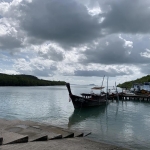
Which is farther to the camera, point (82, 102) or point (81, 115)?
point (82, 102)

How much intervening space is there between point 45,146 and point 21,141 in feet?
3.77

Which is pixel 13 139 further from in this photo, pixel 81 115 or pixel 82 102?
pixel 82 102

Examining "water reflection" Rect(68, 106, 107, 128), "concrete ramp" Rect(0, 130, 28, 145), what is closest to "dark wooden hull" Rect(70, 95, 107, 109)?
"water reflection" Rect(68, 106, 107, 128)

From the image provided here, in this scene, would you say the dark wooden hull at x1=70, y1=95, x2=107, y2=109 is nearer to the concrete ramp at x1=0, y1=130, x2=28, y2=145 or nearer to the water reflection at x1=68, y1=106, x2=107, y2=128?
the water reflection at x1=68, y1=106, x2=107, y2=128

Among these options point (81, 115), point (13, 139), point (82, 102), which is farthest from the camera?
point (82, 102)

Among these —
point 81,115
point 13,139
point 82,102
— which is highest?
point 13,139

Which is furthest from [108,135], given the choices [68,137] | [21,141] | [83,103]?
[83,103]

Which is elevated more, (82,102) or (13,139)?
(13,139)

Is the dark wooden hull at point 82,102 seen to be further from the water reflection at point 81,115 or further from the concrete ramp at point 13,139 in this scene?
the concrete ramp at point 13,139

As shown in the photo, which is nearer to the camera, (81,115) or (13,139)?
(13,139)

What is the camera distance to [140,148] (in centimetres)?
1349

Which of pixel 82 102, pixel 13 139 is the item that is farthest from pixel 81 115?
pixel 13 139

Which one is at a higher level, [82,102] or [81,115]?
[82,102]

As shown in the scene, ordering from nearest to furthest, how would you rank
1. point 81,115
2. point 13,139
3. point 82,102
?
point 13,139, point 81,115, point 82,102
